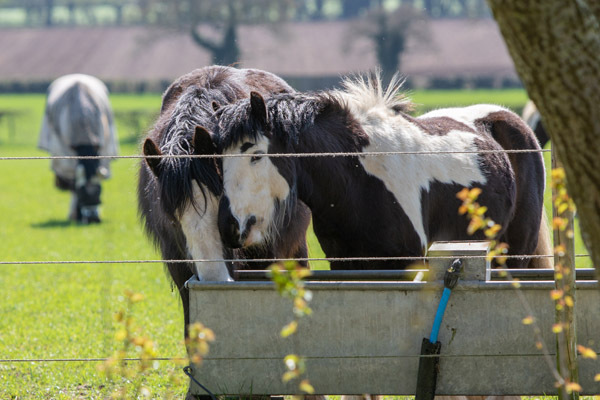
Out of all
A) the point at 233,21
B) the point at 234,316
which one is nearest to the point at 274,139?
the point at 234,316

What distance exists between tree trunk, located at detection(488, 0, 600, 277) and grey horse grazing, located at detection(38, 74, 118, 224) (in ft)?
40.0

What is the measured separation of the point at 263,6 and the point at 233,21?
325 centimetres

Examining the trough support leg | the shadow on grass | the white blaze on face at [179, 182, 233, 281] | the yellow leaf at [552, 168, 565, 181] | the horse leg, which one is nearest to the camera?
the yellow leaf at [552, 168, 565, 181]

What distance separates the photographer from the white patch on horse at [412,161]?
181 inches

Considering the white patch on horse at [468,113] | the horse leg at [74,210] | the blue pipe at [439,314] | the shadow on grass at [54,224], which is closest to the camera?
the blue pipe at [439,314]

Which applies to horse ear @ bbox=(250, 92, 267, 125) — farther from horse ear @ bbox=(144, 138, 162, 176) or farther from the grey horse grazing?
the grey horse grazing

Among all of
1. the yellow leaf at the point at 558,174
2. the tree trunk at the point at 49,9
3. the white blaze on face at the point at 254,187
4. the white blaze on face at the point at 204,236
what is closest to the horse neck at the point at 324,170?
the white blaze on face at the point at 254,187

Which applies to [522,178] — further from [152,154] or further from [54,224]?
[54,224]

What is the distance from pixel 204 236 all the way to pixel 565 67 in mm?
2234

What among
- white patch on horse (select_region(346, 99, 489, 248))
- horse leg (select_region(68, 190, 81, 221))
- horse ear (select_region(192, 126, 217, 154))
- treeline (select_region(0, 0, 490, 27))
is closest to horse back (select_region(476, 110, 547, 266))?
white patch on horse (select_region(346, 99, 489, 248))

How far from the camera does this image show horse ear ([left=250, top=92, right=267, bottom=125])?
425 centimetres

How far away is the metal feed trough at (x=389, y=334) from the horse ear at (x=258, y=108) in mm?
965

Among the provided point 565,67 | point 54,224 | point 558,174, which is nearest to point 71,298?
point 54,224

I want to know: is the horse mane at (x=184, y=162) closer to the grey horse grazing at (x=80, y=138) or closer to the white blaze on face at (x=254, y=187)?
the white blaze on face at (x=254, y=187)
